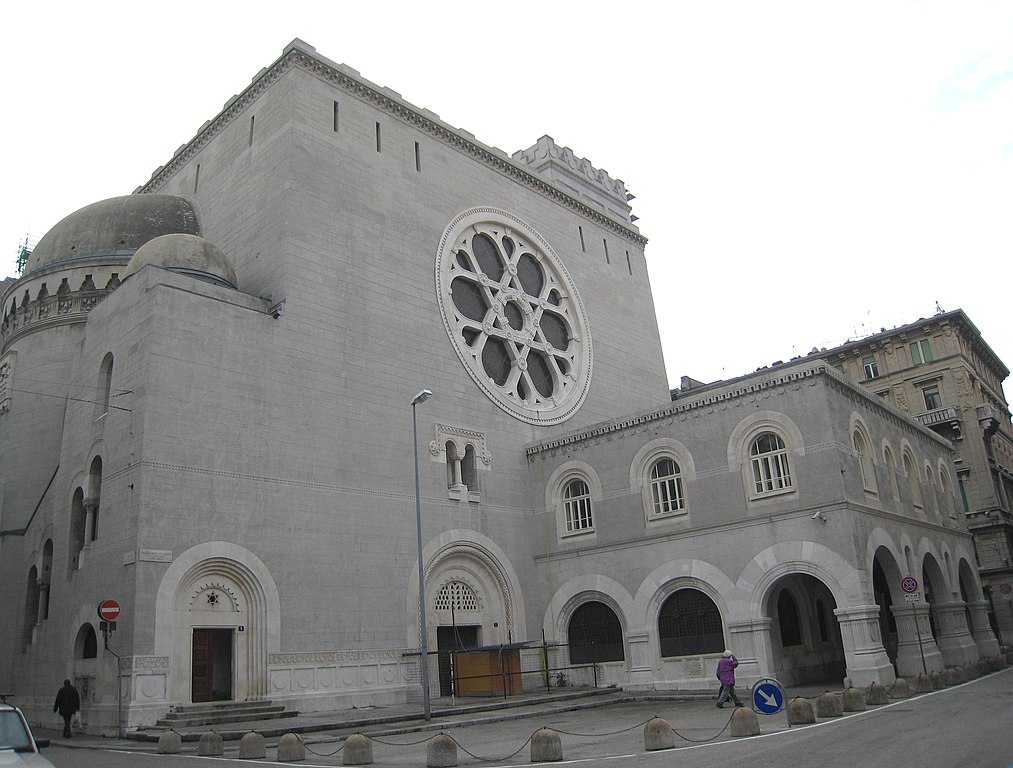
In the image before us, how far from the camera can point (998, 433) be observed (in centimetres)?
5353

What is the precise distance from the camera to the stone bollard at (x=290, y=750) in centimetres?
1501

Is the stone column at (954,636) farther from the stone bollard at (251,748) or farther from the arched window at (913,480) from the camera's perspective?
the stone bollard at (251,748)

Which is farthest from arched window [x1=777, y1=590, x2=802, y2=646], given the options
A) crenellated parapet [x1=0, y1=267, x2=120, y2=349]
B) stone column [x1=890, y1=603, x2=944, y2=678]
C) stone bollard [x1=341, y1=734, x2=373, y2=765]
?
crenellated parapet [x1=0, y1=267, x2=120, y2=349]

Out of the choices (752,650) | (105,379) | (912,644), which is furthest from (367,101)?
(912,644)

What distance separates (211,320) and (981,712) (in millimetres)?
21041

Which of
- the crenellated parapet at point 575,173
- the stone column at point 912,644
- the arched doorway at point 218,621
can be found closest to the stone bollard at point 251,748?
the arched doorway at point 218,621

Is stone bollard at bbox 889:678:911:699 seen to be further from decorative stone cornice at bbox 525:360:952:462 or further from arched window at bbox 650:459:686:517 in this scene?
arched window at bbox 650:459:686:517

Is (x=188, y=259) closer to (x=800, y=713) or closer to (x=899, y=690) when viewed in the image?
(x=800, y=713)

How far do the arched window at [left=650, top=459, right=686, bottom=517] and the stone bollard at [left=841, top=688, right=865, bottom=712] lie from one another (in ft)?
32.9

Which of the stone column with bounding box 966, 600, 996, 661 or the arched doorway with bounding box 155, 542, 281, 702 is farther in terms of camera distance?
the stone column with bounding box 966, 600, 996, 661

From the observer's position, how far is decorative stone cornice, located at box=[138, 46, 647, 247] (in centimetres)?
2986

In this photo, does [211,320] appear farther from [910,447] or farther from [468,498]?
[910,447]

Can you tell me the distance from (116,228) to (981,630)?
37.1 m

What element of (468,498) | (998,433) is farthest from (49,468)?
(998,433)
